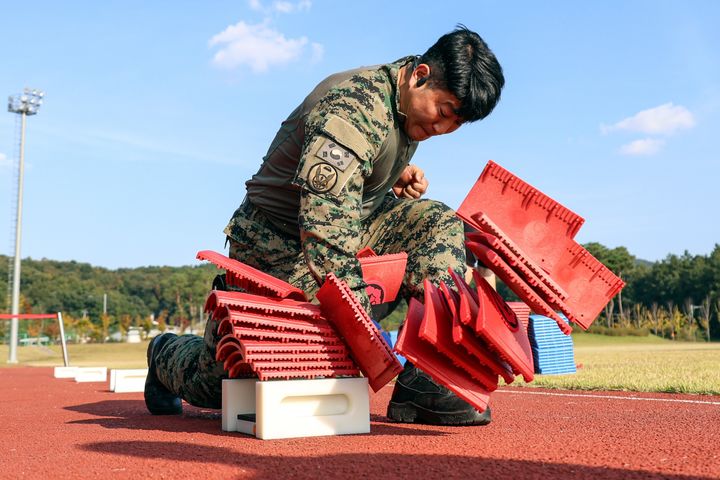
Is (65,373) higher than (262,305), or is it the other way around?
(262,305)

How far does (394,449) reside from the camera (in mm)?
2205

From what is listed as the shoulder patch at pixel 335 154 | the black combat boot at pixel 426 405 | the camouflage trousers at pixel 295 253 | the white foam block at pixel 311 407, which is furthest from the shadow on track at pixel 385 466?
the shoulder patch at pixel 335 154

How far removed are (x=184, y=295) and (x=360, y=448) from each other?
7542 cm

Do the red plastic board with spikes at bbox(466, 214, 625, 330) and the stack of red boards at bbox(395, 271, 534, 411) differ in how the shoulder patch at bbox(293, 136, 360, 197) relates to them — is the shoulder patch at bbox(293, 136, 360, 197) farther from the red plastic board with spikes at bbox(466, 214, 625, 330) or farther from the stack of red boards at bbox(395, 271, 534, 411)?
the red plastic board with spikes at bbox(466, 214, 625, 330)

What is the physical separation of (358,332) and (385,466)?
77cm

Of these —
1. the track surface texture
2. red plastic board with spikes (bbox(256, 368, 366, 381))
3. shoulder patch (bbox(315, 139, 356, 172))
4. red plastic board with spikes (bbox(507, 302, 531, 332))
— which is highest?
shoulder patch (bbox(315, 139, 356, 172))

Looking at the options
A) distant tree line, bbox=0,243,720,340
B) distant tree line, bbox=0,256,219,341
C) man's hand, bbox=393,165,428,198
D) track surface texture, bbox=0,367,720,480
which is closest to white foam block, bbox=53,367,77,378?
track surface texture, bbox=0,367,720,480

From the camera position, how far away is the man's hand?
4027 millimetres

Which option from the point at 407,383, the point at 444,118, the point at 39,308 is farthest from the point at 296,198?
the point at 39,308

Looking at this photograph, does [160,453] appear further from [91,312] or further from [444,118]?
[91,312]

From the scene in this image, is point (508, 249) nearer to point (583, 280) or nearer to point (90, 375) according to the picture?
point (583, 280)

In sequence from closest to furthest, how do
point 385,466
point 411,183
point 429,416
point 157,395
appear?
point 385,466 < point 429,416 < point 157,395 < point 411,183

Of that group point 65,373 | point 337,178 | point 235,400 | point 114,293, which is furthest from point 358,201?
point 114,293

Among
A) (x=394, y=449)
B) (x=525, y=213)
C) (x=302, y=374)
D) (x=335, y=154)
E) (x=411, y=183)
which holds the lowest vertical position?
(x=394, y=449)
